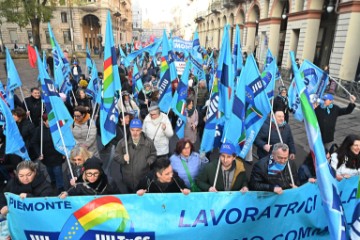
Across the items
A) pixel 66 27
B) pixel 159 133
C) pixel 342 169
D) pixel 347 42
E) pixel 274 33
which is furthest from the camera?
pixel 66 27

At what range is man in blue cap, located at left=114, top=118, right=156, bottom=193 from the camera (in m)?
3.83

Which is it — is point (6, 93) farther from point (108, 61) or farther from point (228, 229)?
point (228, 229)

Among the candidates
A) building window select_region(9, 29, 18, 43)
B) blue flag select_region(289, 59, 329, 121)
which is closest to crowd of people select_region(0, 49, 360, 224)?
blue flag select_region(289, 59, 329, 121)

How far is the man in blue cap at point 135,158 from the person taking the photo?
3.83 meters

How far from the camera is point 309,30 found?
56.6ft

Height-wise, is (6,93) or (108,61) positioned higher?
(108,61)

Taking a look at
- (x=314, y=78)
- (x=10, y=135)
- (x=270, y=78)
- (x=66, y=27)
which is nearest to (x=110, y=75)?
(x=10, y=135)

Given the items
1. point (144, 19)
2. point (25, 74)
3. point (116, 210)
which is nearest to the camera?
point (116, 210)

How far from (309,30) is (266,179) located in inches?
665

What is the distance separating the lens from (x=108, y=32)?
4031 millimetres

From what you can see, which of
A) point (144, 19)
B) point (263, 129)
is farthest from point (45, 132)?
point (144, 19)

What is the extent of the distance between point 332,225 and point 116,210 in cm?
187

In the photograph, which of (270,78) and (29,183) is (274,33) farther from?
(29,183)

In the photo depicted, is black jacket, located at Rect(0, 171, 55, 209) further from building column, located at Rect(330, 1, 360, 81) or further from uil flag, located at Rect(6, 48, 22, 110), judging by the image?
building column, located at Rect(330, 1, 360, 81)
